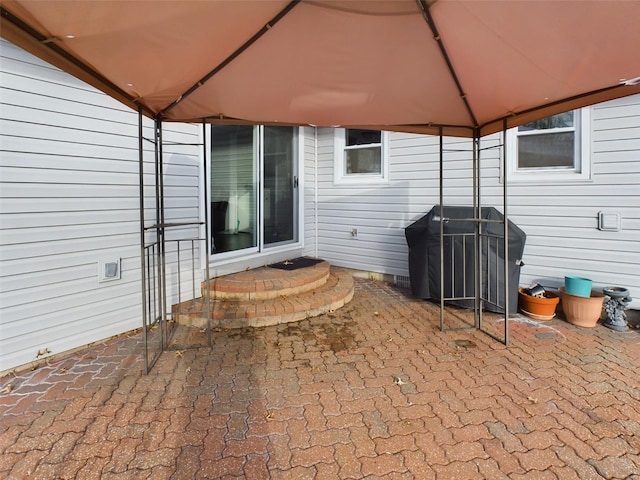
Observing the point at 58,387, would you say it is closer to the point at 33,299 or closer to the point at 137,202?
the point at 33,299

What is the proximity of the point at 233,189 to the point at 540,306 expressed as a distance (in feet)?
13.3

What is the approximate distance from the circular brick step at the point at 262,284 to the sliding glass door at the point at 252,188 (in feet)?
1.56

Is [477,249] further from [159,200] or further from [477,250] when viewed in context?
[159,200]

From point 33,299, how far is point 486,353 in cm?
388

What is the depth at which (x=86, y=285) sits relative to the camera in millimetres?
3248

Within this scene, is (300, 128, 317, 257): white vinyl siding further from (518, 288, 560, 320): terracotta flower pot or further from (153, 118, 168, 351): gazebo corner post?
(518, 288, 560, 320): terracotta flower pot

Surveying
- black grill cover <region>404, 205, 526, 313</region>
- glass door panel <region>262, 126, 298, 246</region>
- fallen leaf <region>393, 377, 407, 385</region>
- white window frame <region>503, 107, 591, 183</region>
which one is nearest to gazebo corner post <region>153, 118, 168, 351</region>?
fallen leaf <region>393, 377, 407, 385</region>

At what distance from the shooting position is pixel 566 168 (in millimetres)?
4062

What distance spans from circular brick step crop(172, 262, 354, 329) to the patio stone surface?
26cm

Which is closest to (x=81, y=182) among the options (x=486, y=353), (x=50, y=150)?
(x=50, y=150)

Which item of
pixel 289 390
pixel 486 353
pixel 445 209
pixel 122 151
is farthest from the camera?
pixel 445 209

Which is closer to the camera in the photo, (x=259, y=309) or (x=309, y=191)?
(x=259, y=309)

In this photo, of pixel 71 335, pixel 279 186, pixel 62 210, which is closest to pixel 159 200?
pixel 62 210

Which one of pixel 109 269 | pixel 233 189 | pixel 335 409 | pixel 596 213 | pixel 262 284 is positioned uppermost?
pixel 233 189
